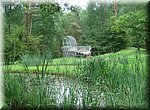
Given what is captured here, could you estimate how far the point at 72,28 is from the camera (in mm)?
2672

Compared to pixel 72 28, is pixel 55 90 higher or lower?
lower

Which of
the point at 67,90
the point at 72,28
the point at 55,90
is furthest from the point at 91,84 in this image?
the point at 72,28

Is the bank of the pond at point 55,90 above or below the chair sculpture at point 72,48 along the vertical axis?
below

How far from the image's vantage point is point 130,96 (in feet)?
8.64

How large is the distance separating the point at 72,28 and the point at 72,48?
19cm

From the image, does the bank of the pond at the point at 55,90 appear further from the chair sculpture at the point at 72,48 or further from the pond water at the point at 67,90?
the chair sculpture at the point at 72,48

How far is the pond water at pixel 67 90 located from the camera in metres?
2.66

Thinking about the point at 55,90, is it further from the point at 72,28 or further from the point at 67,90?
the point at 72,28

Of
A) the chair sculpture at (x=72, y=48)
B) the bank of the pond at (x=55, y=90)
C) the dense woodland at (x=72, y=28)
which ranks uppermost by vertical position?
the dense woodland at (x=72, y=28)

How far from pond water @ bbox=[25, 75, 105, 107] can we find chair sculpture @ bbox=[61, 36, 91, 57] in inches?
9.3

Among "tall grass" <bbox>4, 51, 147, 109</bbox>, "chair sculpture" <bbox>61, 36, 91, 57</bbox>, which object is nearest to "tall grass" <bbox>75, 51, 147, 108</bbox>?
"tall grass" <bbox>4, 51, 147, 109</bbox>


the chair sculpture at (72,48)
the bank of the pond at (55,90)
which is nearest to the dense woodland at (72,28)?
the chair sculpture at (72,48)

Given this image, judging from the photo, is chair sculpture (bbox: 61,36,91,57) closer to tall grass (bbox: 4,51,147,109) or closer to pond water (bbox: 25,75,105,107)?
tall grass (bbox: 4,51,147,109)

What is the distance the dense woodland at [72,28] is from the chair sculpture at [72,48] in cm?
4
